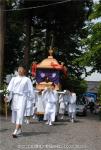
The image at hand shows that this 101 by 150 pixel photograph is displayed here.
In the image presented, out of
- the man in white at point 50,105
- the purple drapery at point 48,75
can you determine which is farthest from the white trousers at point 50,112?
the purple drapery at point 48,75

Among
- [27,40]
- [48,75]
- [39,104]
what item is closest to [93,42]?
[48,75]

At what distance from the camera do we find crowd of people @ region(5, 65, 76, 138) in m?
16.8

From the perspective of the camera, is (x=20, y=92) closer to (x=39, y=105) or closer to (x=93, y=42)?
(x=39, y=105)

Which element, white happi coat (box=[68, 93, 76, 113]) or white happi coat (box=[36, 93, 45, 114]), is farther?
white happi coat (box=[68, 93, 76, 113])

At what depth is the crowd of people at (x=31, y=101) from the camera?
1678cm

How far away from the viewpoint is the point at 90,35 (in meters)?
31.4

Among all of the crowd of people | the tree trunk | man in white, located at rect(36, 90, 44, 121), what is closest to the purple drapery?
the crowd of people

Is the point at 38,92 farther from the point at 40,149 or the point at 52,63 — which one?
the point at 40,149

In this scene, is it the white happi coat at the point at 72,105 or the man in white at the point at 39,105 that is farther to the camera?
the white happi coat at the point at 72,105

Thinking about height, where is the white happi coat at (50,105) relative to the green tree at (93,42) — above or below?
below

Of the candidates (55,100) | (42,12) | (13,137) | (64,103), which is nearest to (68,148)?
(13,137)

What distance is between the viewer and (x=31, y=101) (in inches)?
750

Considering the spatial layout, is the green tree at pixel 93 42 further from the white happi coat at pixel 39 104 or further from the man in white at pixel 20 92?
the man in white at pixel 20 92

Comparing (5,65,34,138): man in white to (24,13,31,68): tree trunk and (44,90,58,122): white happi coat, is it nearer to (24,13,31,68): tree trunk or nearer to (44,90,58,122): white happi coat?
(44,90,58,122): white happi coat
